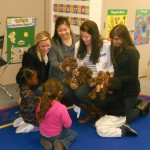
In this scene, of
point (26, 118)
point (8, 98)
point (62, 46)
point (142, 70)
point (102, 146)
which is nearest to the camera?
point (102, 146)

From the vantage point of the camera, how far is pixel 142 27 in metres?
4.15

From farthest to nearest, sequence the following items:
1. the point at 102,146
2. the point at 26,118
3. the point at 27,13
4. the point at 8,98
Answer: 1. the point at 27,13
2. the point at 8,98
3. the point at 26,118
4. the point at 102,146

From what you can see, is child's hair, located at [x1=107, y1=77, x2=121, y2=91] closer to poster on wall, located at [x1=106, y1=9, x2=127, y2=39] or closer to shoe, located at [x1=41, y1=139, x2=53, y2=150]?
shoe, located at [x1=41, y1=139, x2=53, y2=150]

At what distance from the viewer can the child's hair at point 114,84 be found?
7.94 ft

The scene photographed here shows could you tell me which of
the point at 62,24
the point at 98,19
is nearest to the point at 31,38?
the point at 98,19

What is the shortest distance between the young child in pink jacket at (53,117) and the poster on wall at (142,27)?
2353 millimetres

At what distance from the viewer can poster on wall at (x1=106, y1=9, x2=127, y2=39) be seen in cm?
372

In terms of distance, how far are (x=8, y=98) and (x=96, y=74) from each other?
4.24ft

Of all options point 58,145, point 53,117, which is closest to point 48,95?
point 53,117

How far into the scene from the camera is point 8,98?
3.37 meters

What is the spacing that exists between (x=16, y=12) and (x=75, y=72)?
167cm

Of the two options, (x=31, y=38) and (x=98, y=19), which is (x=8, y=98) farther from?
(x=98, y=19)

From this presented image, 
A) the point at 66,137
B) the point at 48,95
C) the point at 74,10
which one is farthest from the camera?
the point at 74,10

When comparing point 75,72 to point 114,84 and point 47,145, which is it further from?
point 47,145
